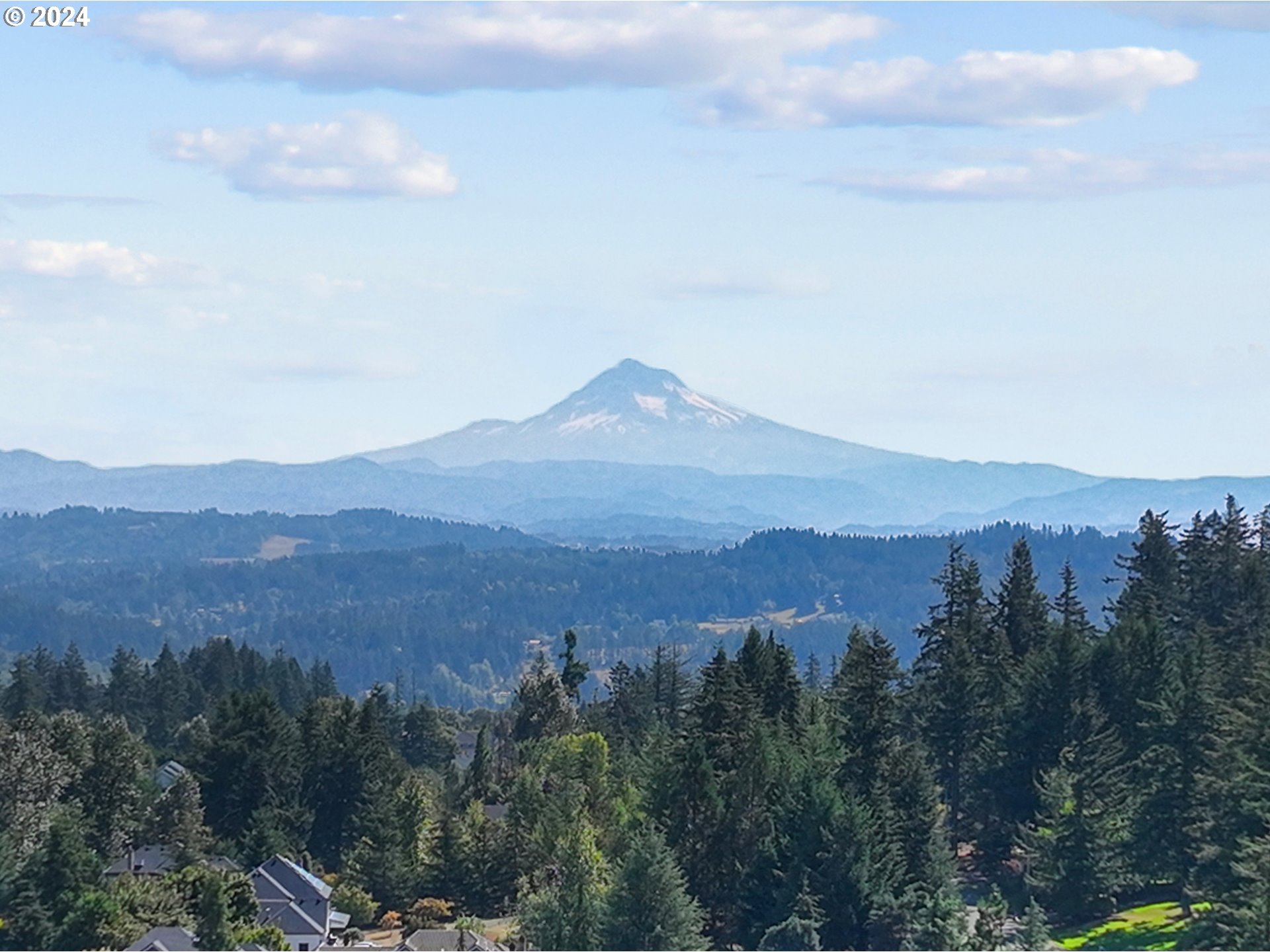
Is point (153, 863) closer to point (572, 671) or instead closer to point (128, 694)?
point (572, 671)

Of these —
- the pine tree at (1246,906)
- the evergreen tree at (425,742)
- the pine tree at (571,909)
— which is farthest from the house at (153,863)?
the evergreen tree at (425,742)

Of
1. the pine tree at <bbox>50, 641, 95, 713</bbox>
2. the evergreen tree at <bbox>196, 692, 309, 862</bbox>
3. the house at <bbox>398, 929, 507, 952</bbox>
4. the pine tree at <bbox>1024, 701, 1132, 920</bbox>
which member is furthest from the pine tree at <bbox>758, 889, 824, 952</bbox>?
the pine tree at <bbox>50, 641, 95, 713</bbox>

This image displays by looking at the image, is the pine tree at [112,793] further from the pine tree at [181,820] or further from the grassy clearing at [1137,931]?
the grassy clearing at [1137,931]

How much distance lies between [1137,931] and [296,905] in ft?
95.9

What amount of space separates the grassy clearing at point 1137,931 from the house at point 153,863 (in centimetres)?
3136

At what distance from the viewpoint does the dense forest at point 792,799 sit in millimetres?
62000

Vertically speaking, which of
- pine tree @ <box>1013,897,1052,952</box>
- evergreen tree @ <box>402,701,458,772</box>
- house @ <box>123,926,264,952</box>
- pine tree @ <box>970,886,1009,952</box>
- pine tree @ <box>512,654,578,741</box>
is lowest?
evergreen tree @ <box>402,701,458,772</box>

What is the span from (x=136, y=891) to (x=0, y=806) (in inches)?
533

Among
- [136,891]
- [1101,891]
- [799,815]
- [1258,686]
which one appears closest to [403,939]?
[136,891]

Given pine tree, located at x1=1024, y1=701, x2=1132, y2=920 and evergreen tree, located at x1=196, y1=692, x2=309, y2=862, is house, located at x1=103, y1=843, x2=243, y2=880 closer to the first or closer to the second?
evergreen tree, located at x1=196, y1=692, x2=309, y2=862

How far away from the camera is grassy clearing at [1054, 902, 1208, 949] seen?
6294cm

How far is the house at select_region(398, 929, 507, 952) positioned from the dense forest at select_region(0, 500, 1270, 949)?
187cm

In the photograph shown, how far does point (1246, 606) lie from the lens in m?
86.1

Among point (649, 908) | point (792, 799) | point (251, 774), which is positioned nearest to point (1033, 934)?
point (649, 908)
